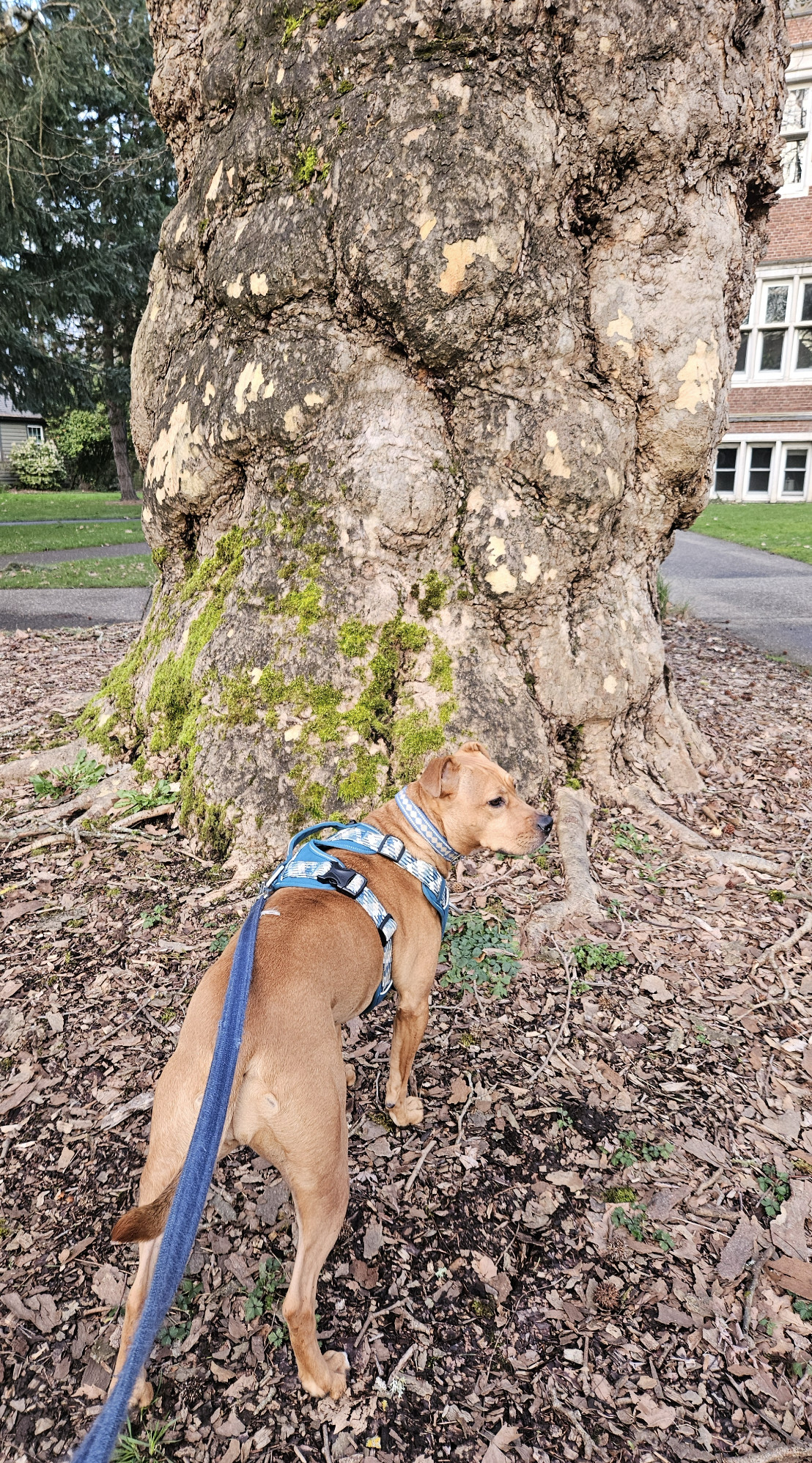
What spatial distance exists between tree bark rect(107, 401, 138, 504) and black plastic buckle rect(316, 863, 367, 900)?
92.8ft

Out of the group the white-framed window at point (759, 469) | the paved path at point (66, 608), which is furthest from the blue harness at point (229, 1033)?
the white-framed window at point (759, 469)

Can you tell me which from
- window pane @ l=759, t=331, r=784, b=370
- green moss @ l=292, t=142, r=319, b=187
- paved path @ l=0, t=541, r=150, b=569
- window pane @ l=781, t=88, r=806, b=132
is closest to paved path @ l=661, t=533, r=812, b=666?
green moss @ l=292, t=142, r=319, b=187

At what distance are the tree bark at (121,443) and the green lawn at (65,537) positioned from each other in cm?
587

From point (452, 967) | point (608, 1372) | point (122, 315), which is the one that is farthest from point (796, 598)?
point (122, 315)

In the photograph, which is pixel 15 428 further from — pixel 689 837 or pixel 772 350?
pixel 689 837

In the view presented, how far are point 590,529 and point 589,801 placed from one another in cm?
158

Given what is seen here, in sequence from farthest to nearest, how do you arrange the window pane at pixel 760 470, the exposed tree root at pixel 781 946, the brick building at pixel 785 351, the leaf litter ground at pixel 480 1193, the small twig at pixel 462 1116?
the window pane at pixel 760 470 < the brick building at pixel 785 351 < the exposed tree root at pixel 781 946 < the small twig at pixel 462 1116 < the leaf litter ground at pixel 480 1193

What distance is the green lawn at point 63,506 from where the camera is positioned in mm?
27328

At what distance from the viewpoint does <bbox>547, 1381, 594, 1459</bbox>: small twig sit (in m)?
2.00

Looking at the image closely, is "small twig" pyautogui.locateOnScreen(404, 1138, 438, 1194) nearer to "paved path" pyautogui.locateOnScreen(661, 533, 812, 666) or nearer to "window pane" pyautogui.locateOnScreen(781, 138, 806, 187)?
"paved path" pyautogui.locateOnScreen(661, 533, 812, 666)

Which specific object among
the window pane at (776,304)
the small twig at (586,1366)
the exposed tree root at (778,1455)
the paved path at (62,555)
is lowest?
the exposed tree root at (778,1455)

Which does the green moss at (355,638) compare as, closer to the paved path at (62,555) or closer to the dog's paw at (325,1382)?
the dog's paw at (325,1382)

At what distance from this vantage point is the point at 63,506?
31.2 m

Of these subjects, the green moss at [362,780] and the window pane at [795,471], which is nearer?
the green moss at [362,780]
